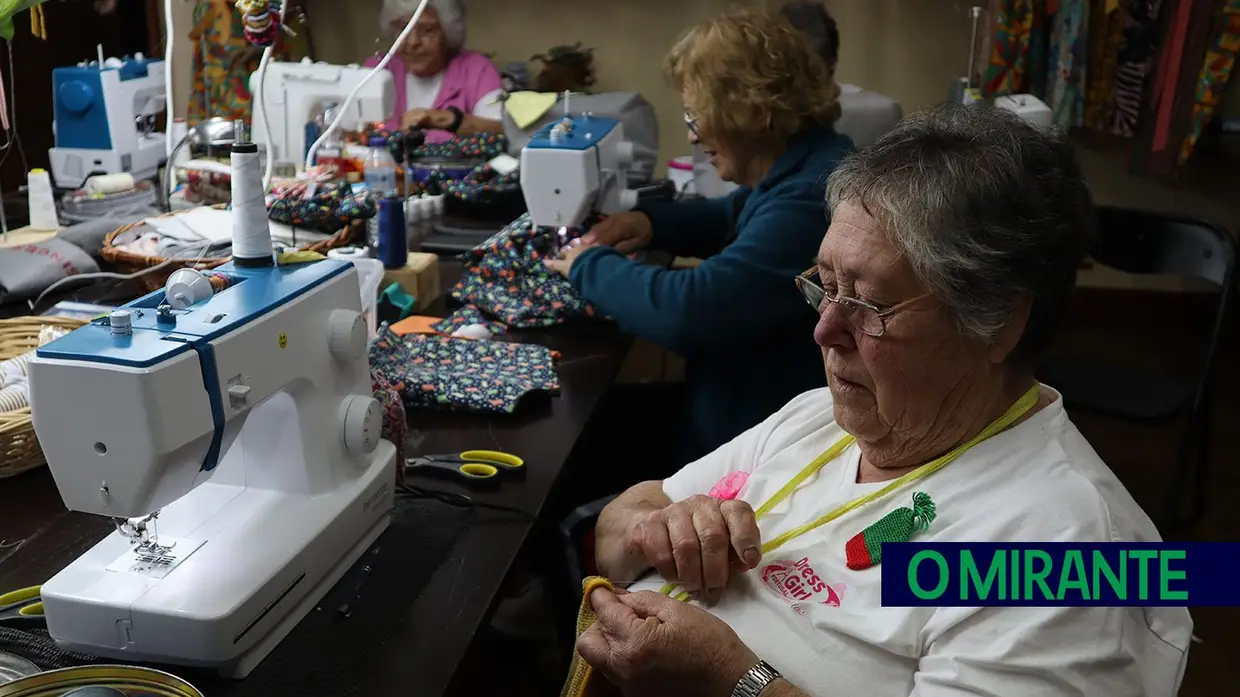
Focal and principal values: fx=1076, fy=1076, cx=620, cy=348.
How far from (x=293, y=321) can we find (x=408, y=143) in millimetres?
1930

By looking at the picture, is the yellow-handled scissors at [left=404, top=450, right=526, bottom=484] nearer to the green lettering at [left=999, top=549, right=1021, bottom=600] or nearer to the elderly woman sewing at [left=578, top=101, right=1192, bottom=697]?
the elderly woman sewing at [left=578, top=101, right=1192, bottom=697]

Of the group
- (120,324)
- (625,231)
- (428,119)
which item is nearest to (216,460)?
(120,324)

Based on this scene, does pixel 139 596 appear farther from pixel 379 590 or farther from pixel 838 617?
pixel 838 617

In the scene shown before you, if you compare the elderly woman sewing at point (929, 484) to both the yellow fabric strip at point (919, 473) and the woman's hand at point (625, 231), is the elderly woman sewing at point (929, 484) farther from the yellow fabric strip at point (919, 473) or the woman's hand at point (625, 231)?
the woman's hand at point (625, 231)

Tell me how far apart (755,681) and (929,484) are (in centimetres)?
29

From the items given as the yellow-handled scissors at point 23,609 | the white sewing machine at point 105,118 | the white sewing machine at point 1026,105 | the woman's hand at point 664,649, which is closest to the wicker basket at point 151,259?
the white sewing machine at point 105,118

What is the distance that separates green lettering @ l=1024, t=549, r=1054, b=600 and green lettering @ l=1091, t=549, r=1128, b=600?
15 mm

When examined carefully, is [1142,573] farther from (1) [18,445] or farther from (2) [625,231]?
(2) [625,231]

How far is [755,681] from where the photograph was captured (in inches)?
42.0

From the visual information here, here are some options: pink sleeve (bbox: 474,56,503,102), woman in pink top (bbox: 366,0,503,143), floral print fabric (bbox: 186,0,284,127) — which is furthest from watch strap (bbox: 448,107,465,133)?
floral print fabric (bbox: 186,0,284,127)

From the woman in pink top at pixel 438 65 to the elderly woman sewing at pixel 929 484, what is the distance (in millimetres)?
3004

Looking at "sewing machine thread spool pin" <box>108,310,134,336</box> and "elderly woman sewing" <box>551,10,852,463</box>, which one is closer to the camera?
"sewing machine thread spool pin" <box>108,310,134,336</box>

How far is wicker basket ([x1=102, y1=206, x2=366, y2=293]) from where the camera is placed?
203 centimetres

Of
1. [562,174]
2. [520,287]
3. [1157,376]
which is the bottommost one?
[1157,376]
